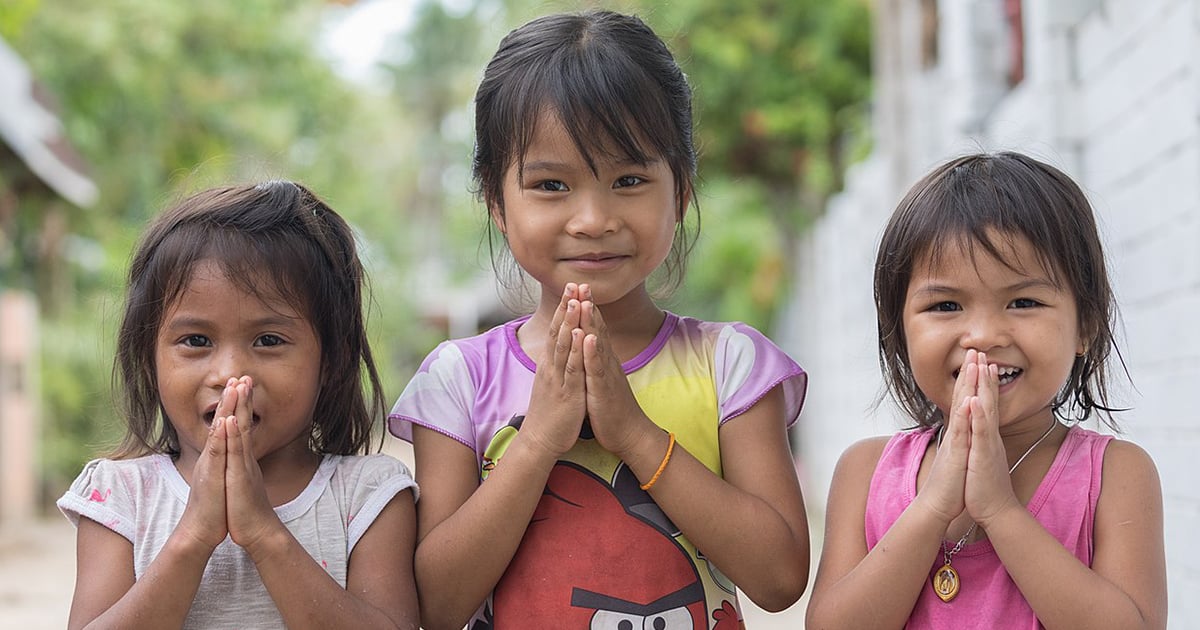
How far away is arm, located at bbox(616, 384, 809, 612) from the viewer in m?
2.32

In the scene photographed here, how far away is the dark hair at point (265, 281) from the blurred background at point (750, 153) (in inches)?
5.1

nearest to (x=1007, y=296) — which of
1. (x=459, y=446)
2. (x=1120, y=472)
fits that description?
(x=1120, y=472)

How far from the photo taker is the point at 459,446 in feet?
8.16

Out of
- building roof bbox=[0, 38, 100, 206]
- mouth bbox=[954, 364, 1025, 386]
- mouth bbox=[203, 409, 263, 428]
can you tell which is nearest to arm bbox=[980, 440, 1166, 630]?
mouth bbox=[954, 364, 1025, 386]

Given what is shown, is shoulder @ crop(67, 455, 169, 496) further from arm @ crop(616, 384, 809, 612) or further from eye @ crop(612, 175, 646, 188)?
eye @ crop(612, 175, 646, 188)

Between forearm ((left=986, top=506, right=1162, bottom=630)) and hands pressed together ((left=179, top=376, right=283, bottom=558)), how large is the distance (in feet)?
3.80

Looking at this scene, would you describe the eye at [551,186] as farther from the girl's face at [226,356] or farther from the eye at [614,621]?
the eye at [614,621]

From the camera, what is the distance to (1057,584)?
211cm

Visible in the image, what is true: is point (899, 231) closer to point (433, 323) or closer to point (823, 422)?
point (823, 422)

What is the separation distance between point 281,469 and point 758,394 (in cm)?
86

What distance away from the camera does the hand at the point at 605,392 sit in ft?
7.53

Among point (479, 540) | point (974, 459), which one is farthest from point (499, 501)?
Answer: point (974, 459)

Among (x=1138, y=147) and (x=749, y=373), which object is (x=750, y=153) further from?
(x=749, y=373)

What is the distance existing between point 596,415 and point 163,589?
74 cm
